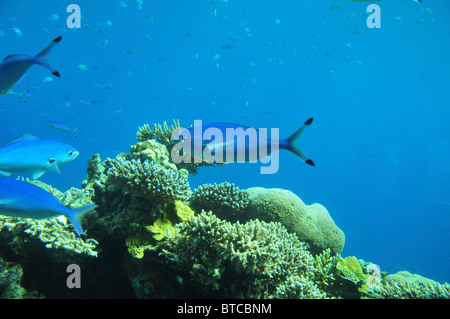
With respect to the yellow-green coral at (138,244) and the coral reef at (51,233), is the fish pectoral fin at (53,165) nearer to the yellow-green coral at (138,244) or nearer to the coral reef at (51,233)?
the coral reef at (51,233)

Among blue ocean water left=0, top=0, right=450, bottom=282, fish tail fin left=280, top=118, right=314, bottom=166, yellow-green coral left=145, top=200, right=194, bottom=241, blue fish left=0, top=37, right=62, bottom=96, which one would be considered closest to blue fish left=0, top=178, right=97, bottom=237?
blue fish left=0, top=37, right=62, bottom=96

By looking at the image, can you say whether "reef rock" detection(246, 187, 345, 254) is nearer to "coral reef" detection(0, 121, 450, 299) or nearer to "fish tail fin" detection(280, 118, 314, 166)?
"coral reef" detection(0, 121, 450, 299)

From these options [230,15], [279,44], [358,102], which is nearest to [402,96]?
[358,102]

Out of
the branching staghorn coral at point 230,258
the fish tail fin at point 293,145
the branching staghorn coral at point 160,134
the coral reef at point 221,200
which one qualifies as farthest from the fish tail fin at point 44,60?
the branching staghorn coral at point 160,134

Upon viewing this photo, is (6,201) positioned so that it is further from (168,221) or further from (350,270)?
(350,270)

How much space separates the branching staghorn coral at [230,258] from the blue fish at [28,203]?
50.7 inches

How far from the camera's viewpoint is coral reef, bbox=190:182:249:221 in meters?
4.09

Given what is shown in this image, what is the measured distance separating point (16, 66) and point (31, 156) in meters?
0.90

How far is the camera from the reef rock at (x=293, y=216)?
4.37m

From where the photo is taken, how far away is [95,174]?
15.1 ft

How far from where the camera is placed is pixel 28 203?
203 cm
